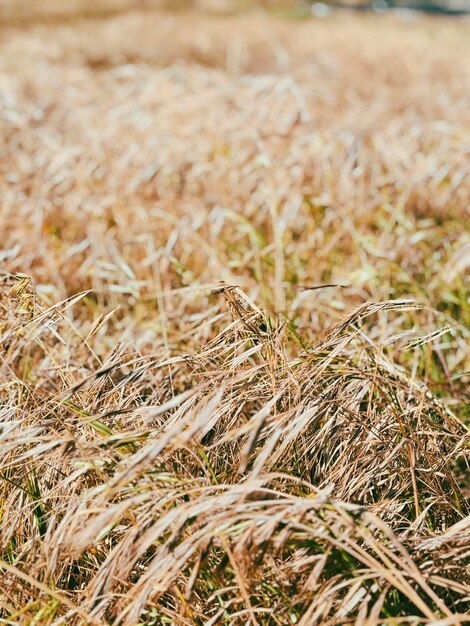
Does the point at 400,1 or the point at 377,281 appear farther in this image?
the point at 400,1

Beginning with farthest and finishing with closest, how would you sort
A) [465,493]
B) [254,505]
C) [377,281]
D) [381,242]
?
[381,242] → [377,281] → [465,493] → [254,505]

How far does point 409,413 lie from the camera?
4.83 feet

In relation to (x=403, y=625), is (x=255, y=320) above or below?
above

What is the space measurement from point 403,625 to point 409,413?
0.46 m

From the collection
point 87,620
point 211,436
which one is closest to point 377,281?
point 211,436

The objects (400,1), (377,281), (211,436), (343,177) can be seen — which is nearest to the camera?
(211,436)

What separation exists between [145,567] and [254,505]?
1.10 ft

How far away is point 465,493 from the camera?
171 centimetres

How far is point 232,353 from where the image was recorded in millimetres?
1482

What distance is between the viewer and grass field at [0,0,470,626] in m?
1.13

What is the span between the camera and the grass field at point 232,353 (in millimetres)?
1129

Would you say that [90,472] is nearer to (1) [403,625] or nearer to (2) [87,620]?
(2) [87,620]

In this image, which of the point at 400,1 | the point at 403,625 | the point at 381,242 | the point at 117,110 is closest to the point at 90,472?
the point at 403,625

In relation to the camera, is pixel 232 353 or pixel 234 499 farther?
pixel 232 353
